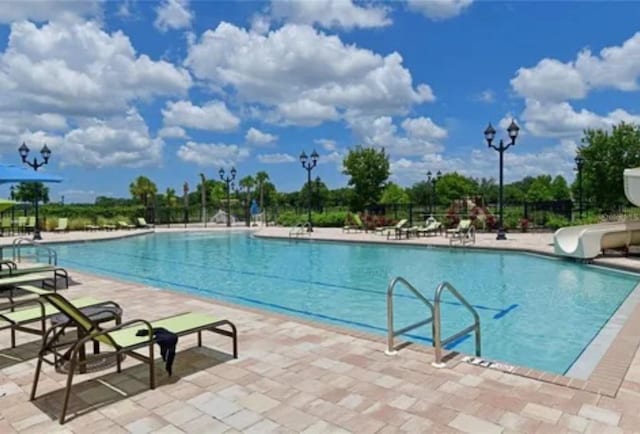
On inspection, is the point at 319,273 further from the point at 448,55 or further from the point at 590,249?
the point at 448,55

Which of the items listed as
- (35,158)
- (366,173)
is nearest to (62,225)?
(35,158)

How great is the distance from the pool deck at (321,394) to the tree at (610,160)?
25119mm

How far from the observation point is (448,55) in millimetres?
16125

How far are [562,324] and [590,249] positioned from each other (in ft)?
17.4

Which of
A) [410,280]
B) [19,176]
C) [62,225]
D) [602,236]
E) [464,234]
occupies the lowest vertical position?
[410,280]

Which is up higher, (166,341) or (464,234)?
(464,234)

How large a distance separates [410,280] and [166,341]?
6648 millimetres

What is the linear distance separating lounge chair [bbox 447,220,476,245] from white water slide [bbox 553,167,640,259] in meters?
3.49

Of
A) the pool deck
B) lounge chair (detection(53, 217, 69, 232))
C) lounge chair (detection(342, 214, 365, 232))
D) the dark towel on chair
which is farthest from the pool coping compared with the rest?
lounge chair (detection(53, 217, 69, 232))

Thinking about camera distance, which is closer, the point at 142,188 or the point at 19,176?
the point at 19,176

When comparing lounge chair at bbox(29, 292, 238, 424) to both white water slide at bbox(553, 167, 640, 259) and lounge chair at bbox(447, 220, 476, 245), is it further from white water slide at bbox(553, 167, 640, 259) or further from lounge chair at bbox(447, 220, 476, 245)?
lounge chair at bbox(447, 220, 476, 245)

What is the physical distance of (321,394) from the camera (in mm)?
3176

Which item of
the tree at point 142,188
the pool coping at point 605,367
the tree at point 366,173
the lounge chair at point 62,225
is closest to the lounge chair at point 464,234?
the pool coping at point 605,367

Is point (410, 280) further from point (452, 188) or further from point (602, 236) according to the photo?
point (452, 188)
